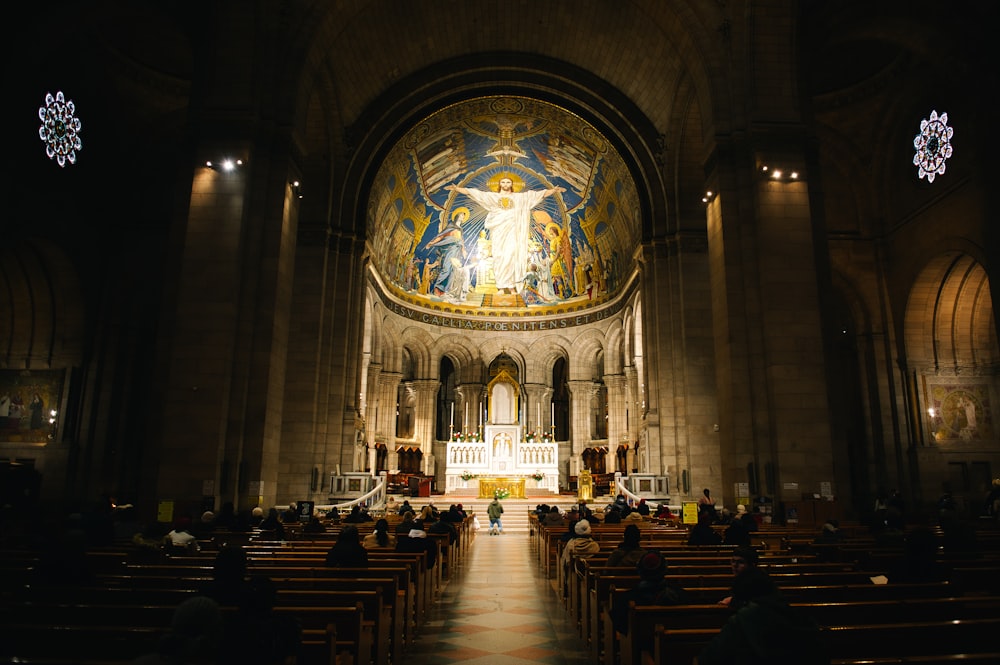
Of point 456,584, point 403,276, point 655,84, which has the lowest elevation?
point 456,584

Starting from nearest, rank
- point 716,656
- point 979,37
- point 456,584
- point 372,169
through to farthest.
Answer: point 716,656 < point 456,584 < point 979,37 < point 372,169

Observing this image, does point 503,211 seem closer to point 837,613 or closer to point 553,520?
point 553,520

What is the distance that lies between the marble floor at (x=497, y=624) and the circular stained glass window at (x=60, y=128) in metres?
17.8

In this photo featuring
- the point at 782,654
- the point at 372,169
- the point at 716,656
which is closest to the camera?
the point at 782,654

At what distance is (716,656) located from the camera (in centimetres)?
307

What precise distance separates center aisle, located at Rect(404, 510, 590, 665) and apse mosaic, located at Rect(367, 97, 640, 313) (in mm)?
18346

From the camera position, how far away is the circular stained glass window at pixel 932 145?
67.5ft

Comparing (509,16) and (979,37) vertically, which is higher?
(509,16)

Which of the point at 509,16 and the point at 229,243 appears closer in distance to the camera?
the point at 229,243

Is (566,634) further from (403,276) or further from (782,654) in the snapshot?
A: (403,276)

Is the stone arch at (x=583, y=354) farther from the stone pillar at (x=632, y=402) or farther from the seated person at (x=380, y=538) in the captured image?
the seated person at (x=380, y=538)

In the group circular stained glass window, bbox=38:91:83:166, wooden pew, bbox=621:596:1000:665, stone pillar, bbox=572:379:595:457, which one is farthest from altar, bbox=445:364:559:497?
wooden pew, bbox=621:596:1000:665

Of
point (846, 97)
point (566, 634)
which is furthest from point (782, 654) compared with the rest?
point (846, 97)

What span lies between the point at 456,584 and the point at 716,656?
7.97m
